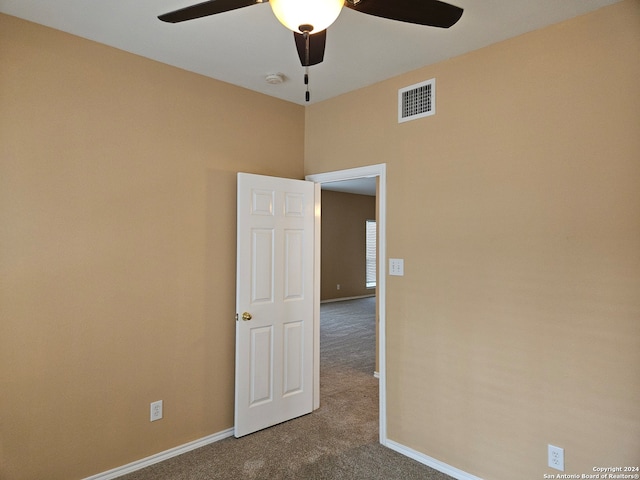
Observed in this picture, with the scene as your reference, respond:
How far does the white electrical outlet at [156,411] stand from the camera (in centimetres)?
277

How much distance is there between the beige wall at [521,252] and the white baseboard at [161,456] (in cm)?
134

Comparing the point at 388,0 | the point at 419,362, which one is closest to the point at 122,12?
the point at 388,0

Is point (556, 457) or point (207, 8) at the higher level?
point (207, 8)

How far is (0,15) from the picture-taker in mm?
2211

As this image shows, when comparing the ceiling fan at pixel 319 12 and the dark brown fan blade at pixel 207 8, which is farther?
the dark brown fan blade at pixel 207 8

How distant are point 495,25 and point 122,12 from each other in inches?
80.9

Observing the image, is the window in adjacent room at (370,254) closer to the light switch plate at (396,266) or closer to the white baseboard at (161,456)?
the light switch plate at (396,266)

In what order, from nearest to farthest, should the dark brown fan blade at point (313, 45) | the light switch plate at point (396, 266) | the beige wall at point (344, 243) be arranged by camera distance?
the dark brown fan blade at point (313, 45) → the light switch plate at point (396, 266) → the beige wall at point (344, 243)

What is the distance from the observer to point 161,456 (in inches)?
110

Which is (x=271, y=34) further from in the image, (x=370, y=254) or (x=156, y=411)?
(x=370, y=254)

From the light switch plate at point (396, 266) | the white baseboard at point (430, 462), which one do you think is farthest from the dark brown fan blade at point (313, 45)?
the white baseboard at point (430, 462)

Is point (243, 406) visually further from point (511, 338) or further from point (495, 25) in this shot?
point (495, 25)

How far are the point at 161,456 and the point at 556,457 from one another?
2.46 meters

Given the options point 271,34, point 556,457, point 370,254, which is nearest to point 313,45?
point 271,34
